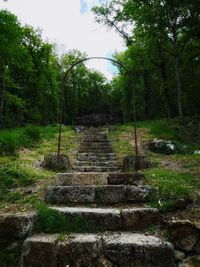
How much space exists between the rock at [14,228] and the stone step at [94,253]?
291 mm

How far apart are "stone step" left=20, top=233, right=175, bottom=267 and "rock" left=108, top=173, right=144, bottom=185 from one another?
209 centimetres

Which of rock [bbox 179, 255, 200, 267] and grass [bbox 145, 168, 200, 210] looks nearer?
rock [bbox 179, 255, 200, 267]

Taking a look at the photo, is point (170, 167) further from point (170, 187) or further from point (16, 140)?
point (16, 140)

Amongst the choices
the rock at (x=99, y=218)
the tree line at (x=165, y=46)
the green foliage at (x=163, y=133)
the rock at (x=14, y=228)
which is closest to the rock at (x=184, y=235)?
the rock at (x=99, y=218)

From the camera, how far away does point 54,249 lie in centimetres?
419

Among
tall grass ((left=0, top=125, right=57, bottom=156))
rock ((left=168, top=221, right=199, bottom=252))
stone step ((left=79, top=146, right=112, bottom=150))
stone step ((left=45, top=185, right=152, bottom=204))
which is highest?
tall grass ((left=0, top=125, right=57, bottom=156))

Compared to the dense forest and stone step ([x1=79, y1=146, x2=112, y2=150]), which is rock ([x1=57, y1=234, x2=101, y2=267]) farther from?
the dense forest

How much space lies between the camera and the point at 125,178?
21.0 feet

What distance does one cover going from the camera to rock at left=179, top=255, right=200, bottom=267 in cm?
422

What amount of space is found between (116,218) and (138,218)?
13.1 inches

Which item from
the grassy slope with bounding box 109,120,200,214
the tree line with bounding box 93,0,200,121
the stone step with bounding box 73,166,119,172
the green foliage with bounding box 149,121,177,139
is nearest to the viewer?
the grassy slope with bounding box 109,120,200,214

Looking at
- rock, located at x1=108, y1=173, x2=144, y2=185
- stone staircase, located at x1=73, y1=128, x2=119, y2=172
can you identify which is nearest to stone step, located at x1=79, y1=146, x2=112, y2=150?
stone staircase, located at x1=73, y1=128, x2=119, y2=172

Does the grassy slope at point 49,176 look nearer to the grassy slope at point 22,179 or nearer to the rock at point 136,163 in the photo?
the grassy slope at point 22,179

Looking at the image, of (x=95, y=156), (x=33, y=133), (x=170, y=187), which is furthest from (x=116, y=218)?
(x=33, y=133)
